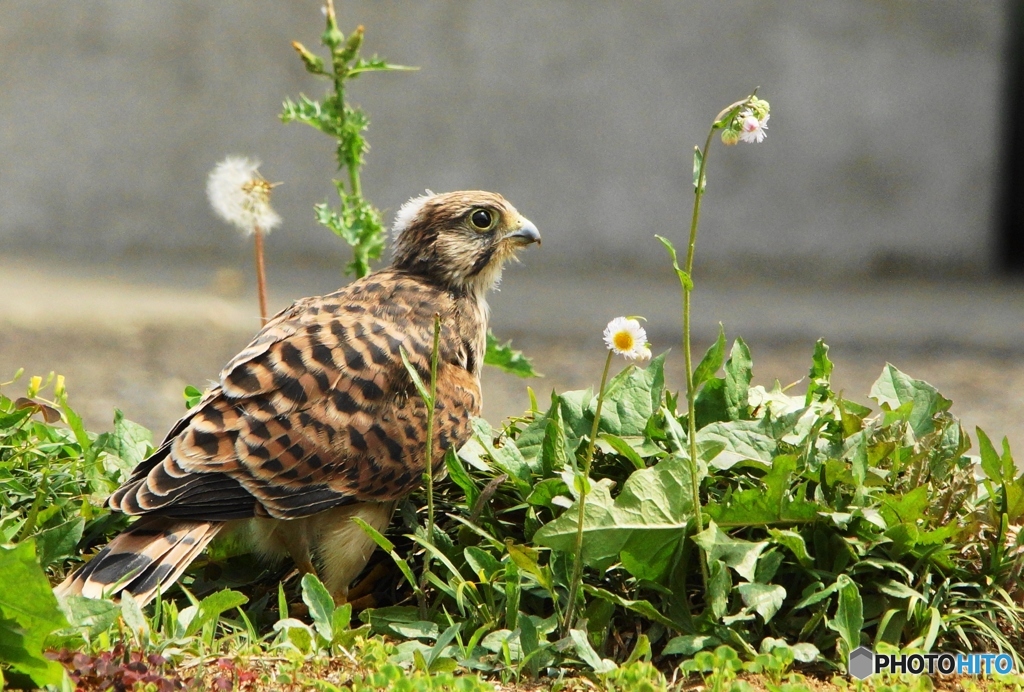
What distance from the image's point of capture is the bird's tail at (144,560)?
2609mm

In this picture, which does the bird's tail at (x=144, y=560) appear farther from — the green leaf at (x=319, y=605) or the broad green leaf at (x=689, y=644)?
the broad green leaf at (x=689, y=644)

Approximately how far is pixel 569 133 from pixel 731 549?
24.5ft

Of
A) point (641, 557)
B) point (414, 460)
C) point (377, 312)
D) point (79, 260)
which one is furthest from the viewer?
point (79, 260)

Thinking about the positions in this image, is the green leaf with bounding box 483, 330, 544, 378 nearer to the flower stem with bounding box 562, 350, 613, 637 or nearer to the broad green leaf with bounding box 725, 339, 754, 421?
the broad green leaf with bounding box 725, 339, 754, 421

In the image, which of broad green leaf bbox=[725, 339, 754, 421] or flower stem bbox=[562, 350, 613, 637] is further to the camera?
broad green leaf bbox=[725, 339, 754, 421]

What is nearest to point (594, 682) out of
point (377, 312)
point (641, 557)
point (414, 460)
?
point (641, 557)

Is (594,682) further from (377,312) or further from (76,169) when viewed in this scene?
(76,169)

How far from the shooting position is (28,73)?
9508mm

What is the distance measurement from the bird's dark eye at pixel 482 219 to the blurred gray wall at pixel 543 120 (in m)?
5.95

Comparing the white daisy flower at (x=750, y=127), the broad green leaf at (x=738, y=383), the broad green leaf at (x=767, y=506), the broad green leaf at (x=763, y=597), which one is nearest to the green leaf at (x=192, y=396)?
the broad green leaf at (x=738, y=383)

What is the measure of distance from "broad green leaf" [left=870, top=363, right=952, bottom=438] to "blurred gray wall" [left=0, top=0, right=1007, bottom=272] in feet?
21.7

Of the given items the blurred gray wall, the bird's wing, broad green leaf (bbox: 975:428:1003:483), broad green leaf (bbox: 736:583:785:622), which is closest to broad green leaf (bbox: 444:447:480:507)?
the bird's wing

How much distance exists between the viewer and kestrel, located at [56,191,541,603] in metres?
2.72

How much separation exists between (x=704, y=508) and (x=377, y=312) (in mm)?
1068
